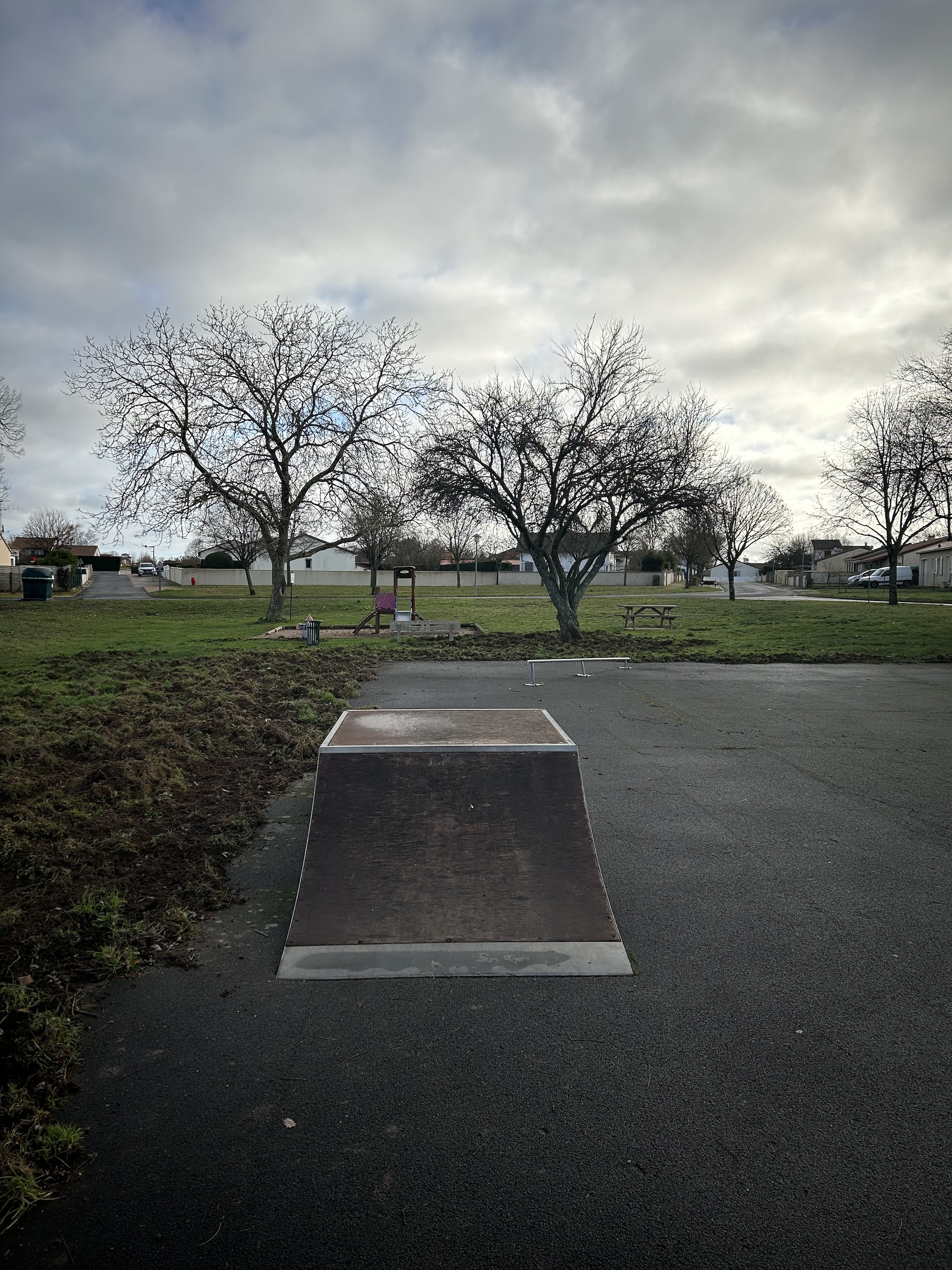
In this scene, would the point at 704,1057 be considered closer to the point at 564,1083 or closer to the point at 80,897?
the point at 564,1083

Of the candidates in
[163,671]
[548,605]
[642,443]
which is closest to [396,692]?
[163,671]

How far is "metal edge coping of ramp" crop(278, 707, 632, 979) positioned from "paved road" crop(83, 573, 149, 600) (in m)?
44.0

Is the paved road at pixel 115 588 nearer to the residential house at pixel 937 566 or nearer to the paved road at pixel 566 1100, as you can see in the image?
the paved road at pixel 566 1100

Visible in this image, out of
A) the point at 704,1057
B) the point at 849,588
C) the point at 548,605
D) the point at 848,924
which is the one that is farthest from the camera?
the point at 849,588

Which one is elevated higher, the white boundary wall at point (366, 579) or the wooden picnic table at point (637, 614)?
the white boundary wall at point (366, 579)

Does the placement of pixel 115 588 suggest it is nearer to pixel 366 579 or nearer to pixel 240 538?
pixel 240 538

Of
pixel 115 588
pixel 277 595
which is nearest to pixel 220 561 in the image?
pixel 115 588

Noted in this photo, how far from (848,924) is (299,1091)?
3.07 metres

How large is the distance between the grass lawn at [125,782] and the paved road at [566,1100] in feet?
0.62

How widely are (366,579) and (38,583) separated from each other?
4277 centimetres

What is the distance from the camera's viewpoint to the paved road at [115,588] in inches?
Result: 1874

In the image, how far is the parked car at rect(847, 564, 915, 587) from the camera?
220 feet

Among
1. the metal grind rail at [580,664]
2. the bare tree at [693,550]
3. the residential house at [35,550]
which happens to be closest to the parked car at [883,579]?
the bare tree at [693,550]

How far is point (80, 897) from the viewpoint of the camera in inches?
181
